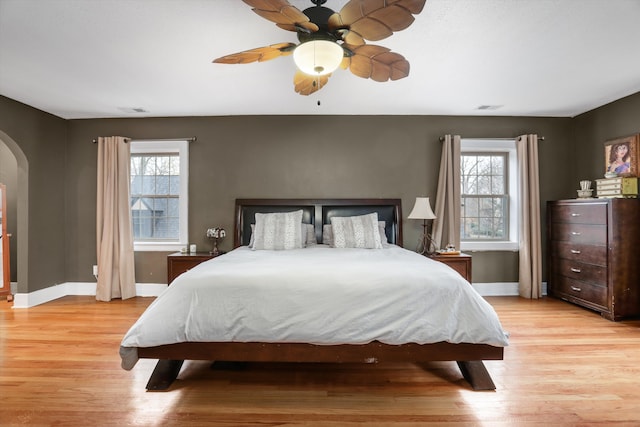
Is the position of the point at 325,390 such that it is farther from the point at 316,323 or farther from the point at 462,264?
the point at 462,264

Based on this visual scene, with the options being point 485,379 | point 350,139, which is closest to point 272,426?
point 485,379

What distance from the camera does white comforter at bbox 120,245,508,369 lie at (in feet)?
6.39

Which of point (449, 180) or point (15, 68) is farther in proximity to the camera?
point (449, 180)

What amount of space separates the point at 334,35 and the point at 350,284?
4.88 feet

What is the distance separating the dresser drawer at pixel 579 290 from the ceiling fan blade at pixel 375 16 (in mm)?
3613

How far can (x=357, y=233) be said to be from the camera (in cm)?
362

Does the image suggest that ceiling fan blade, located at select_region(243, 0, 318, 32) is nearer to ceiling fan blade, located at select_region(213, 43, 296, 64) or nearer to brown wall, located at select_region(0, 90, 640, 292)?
ceiling fan blade, located at select_region(213, 43, 296, 64)

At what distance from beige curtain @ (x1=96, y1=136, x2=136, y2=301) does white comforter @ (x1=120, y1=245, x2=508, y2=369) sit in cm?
264

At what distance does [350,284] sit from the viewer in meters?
2.04

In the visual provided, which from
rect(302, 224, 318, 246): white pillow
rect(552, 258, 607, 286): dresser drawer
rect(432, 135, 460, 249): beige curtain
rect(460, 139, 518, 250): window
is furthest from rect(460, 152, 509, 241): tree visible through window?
rect(302, 224, 318, 246): white pillow

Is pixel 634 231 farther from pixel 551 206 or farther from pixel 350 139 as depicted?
pixel 350 139

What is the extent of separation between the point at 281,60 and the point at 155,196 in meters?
2.88

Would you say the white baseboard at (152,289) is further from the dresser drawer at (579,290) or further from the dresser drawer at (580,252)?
the dresser drawer at (580,252)

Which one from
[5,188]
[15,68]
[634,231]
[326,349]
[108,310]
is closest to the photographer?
[326,349]
